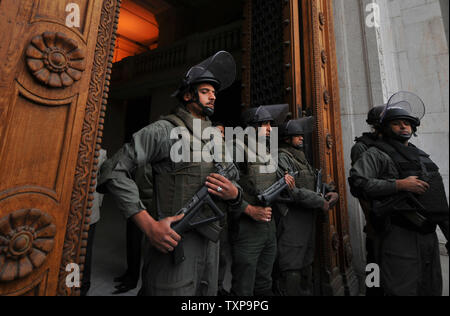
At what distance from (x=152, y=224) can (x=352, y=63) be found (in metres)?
3.86

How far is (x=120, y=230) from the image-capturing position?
5.33m

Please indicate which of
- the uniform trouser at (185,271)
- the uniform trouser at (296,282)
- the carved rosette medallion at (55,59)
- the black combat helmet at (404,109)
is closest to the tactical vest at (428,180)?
the black combat helmet at (404,109)

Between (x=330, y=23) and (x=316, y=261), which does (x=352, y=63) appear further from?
(x=316, y=261)

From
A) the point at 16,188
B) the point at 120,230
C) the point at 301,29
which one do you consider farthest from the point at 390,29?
the point at 120,230

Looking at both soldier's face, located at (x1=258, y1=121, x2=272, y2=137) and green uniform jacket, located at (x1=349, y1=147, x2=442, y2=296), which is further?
soldier's face, located at (x1=258, y1=121, x2=272, y2=137)

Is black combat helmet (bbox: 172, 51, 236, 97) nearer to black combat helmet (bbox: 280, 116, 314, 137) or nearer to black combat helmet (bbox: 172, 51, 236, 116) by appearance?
black combat helmet (bbox: 172, 51, 236, 116)

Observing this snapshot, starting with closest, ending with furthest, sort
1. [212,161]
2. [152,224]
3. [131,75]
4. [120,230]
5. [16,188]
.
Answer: [16,188]
[152,224]
[212,161]
[120,230]
[131,75]

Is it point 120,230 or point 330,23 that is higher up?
point 330,23

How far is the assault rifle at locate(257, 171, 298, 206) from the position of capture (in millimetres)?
1951

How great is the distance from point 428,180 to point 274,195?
3.89 feet

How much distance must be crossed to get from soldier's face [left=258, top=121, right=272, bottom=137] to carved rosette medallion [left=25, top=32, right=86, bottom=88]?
5.29 feet

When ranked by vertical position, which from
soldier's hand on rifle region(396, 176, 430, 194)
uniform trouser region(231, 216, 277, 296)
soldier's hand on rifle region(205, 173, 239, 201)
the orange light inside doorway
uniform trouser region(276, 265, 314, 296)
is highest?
the orange light inside doorway

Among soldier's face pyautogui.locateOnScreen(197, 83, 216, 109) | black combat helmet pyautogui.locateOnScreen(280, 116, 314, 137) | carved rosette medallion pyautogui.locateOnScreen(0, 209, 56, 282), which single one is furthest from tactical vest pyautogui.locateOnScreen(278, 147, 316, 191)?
carved rosette medallion pyautogui.locateOnScreen(0, 209, 56, 282)

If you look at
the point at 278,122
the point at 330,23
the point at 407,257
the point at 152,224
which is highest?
the point at 330,23
